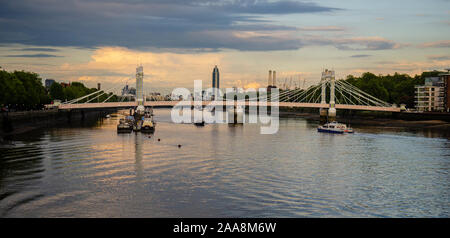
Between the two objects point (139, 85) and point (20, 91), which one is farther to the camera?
point (139, 85)

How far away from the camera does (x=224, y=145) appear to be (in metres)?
48.7

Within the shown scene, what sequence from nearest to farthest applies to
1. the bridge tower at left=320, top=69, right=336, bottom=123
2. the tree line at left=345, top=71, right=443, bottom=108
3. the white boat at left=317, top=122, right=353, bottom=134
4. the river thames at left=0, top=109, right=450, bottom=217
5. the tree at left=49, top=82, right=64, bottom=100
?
the river thames at left=0, top=109, right=450, bottom=217, the white boat at left=317, top=122, right=353, bottom=134, the bridge tower at left=320, top=69, right=336, bottom=123, the tree line at left=345, top=71, right=443, bottom=108, the tree at left=49, top=82, right=64, bottom=100

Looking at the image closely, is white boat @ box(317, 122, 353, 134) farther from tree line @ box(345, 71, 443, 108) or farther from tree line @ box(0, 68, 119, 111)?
tree line @ box(345, 71, 443, 108)

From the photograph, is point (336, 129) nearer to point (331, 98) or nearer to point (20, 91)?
point (331, 98)

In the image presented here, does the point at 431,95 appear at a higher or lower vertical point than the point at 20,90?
lower

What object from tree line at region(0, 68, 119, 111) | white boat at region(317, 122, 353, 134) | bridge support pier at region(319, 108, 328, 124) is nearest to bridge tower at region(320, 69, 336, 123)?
bridge support pier at region(319, 108, 328, 124)

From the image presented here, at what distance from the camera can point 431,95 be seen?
3895 inches

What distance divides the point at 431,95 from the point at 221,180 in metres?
81.2

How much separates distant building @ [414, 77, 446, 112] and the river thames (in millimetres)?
51742

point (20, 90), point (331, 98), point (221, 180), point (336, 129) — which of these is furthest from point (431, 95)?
point (221, 180)

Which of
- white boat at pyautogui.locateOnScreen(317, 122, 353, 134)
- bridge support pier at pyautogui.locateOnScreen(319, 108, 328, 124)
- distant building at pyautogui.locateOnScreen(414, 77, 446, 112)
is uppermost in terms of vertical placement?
distant building at pyautogui.locateOnScreen(414, 77, 446, 112)

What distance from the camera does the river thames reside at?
2203cm
